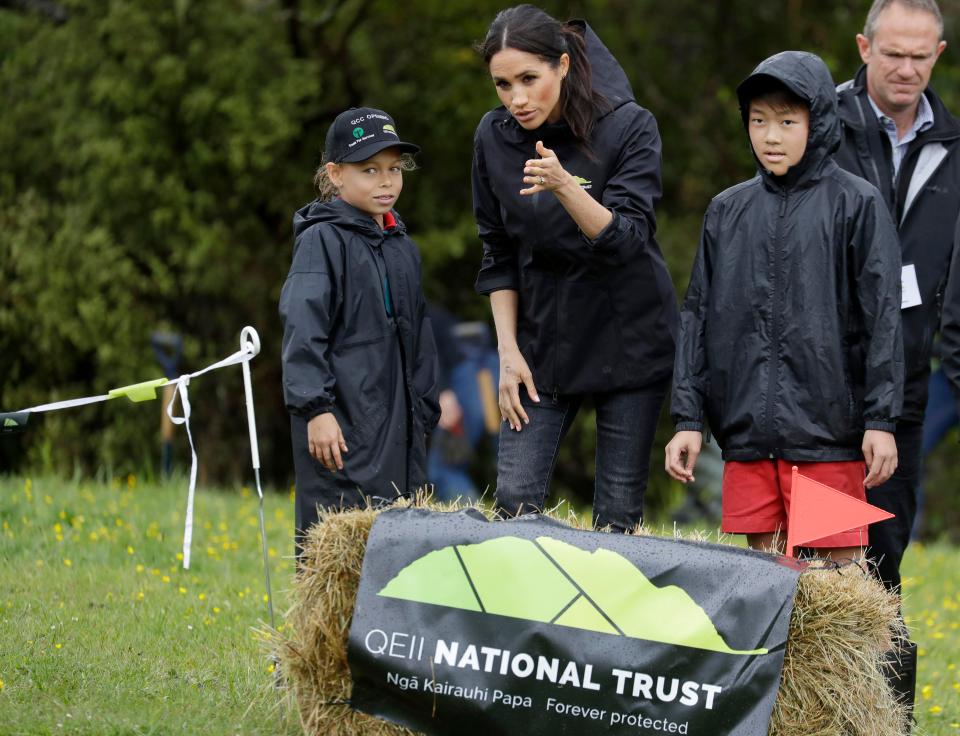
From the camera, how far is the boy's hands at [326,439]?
4.16 meters

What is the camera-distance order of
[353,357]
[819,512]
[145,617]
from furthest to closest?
[145,617], [353,357], [819,512]

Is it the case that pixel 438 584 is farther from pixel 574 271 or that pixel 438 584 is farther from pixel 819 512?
pixel 574 271

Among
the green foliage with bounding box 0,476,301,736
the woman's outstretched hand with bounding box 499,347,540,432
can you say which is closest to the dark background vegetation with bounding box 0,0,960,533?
the green foliage with bounding box 0,476,301,736

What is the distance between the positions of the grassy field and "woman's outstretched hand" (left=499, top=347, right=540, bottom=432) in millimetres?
929

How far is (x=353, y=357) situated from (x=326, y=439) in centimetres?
29

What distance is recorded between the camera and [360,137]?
14.6ft

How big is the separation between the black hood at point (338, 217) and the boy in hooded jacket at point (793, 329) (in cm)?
105

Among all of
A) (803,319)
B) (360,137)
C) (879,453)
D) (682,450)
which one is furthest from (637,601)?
(360,137)

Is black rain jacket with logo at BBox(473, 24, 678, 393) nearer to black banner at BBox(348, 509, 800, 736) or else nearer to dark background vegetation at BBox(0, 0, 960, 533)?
black banner at BBox(348, 509, 800, 736)

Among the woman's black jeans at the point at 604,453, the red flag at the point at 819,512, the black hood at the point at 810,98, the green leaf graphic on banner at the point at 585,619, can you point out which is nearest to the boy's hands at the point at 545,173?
the black hood at the point at 810,98

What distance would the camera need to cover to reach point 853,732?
3.54 meters

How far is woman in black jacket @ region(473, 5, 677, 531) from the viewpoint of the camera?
414 centimetres

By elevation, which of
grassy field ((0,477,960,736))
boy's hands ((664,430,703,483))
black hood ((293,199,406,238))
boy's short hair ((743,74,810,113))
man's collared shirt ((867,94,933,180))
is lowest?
grassy field ((0,477,960,736))

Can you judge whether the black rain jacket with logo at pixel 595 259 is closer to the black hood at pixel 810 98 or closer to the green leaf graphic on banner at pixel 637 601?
the black hood at pixel 810 98
